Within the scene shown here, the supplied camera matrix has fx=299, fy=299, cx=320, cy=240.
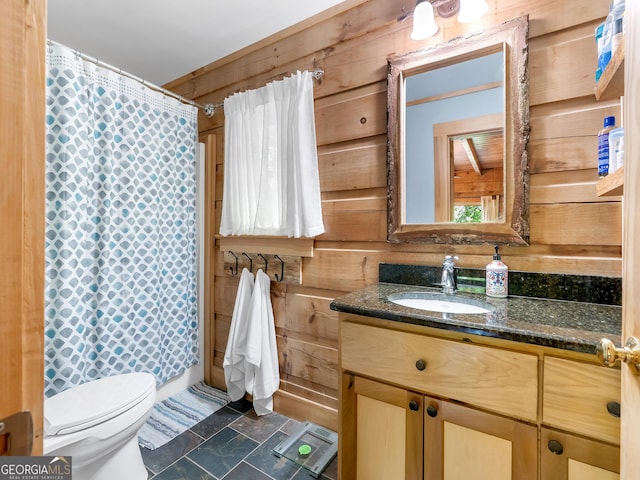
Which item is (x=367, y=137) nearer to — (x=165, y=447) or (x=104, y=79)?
(x=104, y=79)

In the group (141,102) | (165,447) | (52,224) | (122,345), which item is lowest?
(165,447)

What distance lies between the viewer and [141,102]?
179 centimetres

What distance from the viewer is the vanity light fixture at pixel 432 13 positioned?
49.5 inches

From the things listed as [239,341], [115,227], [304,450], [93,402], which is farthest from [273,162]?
[304,450]

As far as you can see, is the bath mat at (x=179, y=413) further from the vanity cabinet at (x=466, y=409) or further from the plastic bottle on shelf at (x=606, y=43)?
the plastic bottle on shelf at (x=606, y=43)

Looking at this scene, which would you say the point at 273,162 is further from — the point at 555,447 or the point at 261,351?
the point at 555,447

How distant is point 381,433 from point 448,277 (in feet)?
2.19

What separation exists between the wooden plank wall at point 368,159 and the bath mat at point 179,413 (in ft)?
Answer: 0.59

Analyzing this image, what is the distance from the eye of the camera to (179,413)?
1.86 meters

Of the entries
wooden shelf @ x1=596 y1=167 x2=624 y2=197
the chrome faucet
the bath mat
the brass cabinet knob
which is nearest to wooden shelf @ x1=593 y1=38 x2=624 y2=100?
wooden shelf @ x1=596 y1=167 x2=624 y2=197

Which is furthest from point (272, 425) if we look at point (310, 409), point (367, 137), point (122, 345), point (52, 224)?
point (367, 137)

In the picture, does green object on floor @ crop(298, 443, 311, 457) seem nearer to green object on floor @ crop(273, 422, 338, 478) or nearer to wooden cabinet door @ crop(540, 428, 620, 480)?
green object on floor @ crop(273, 422, 338, 478)

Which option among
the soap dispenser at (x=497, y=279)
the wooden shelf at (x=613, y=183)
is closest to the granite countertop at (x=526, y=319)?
the soap dispenser at (x=497, y=279)

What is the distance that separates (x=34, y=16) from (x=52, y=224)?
138 centimetres
